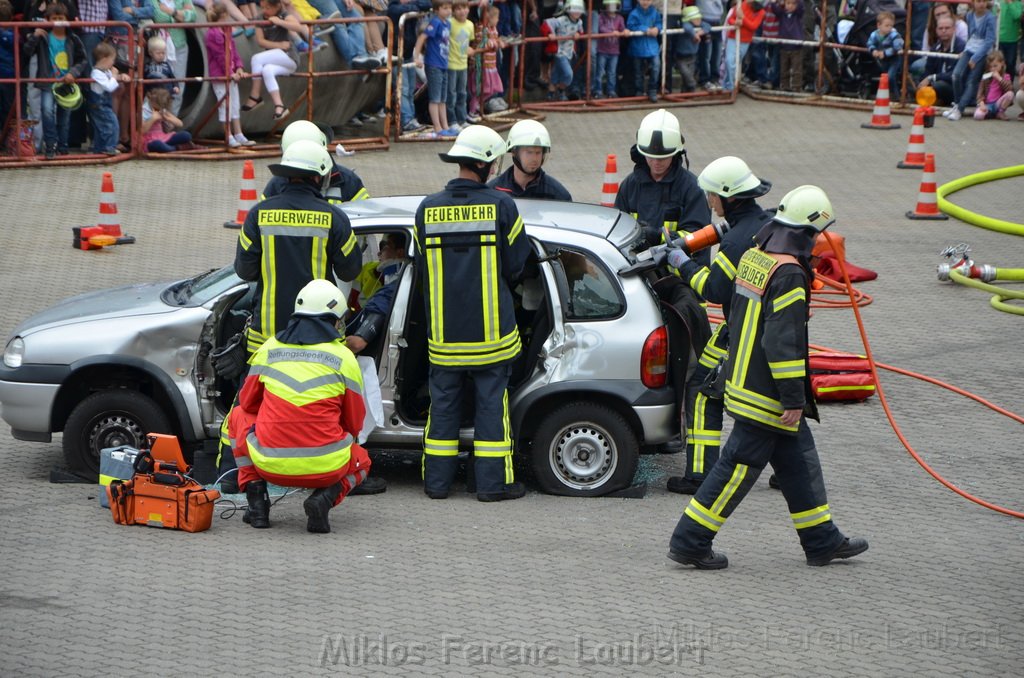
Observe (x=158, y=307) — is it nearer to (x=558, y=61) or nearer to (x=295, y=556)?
(x=295, y=556)

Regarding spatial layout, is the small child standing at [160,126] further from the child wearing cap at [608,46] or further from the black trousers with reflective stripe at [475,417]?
the black trousers with reflective stripe at [475,417]

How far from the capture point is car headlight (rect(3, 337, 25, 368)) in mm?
7930

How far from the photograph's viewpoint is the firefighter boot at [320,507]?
7246 millimetres

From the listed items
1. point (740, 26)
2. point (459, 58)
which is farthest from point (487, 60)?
point (740, 26)

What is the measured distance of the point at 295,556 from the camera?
6.96 metres

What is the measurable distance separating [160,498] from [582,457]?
2.22 metres

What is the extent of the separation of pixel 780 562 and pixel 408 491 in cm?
216

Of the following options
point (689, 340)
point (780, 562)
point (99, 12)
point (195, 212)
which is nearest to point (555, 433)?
point (689, 340)

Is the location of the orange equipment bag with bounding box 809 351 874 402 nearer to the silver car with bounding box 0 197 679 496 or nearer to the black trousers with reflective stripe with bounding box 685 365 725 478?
the black trousers with reflective stripe with bounding box 685 365 725 478

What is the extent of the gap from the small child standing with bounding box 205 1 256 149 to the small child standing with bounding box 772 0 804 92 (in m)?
9.23

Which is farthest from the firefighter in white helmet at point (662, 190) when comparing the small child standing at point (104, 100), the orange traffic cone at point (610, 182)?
the small child standing at point (104, 100)

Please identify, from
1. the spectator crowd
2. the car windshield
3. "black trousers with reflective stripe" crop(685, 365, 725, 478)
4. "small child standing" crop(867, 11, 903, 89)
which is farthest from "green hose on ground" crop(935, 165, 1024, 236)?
the car windshield

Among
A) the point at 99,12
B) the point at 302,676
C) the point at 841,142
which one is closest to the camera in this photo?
the point at 302,676

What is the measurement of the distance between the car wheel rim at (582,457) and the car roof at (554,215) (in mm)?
1041
